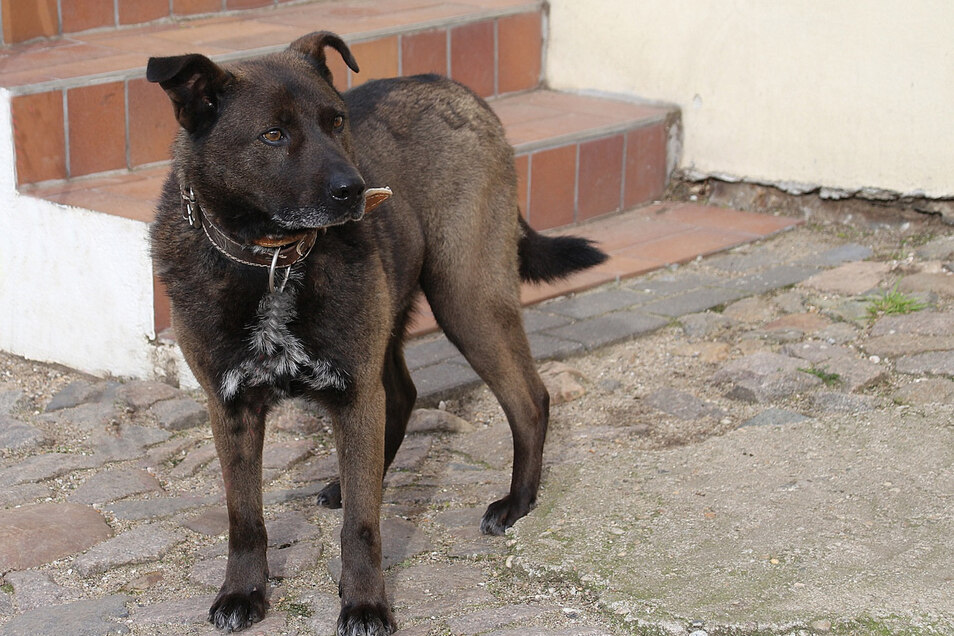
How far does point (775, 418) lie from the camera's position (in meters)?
4.05

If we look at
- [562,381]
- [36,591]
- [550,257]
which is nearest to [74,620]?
[36,591]

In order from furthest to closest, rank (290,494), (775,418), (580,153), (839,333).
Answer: (580,153), (839,333), (775,418), (290,494)

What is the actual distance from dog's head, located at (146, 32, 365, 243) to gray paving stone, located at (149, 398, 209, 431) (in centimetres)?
154

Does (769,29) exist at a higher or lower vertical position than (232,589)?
higher

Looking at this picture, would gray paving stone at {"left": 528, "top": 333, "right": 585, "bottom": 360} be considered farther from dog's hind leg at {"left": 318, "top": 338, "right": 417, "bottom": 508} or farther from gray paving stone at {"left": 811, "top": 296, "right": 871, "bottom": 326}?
gray paving stone at {"left": 811, "top": 296, "right": 871, "bottom": 326}

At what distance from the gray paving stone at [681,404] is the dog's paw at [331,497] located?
1.26 metres

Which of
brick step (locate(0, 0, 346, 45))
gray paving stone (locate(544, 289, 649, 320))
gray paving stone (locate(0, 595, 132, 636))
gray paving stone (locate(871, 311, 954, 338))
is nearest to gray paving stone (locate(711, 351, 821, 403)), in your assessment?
gray paving stone (locate(871, 311, 954, 338))

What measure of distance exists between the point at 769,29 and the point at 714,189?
902 mm

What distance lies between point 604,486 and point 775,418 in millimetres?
800

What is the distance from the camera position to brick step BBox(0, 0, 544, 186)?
15.2 ft

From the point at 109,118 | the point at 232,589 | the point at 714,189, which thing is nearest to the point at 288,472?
the point at 232,589

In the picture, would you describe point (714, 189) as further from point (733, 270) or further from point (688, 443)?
point (688, 443)

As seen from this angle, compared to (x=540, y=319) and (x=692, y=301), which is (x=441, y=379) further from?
(x=692, y=301)

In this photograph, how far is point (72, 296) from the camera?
465cm
